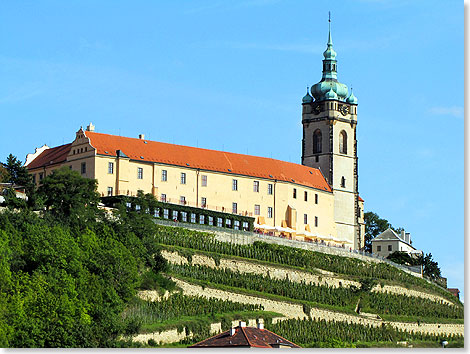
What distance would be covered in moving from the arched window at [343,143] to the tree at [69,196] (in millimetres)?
33120

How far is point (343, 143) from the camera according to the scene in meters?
117

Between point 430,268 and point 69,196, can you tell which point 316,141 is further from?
point 69,196

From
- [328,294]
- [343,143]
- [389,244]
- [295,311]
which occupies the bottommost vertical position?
[295,311]

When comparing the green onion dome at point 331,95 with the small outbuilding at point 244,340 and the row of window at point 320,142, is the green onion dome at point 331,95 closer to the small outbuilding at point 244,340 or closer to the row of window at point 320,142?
the row of window at point 320,142

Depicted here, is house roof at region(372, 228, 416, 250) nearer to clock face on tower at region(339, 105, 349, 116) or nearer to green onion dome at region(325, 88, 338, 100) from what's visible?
clock face on tower at region(339, 105, 349, 116)

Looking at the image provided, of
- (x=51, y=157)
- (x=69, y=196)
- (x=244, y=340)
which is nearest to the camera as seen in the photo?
(x=244, y=340)

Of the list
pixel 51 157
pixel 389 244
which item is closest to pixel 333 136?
pixel 389 244

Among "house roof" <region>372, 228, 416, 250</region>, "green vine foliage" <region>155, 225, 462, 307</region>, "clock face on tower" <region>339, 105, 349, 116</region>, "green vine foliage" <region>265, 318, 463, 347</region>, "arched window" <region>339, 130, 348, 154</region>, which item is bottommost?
"green vine foliage" <region>265, 318, 463, 347</region>

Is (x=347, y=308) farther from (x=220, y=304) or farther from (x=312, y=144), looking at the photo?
(x=312, y=144)

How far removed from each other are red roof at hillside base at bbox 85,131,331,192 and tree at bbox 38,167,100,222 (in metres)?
8.31

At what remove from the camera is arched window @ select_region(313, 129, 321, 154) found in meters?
117

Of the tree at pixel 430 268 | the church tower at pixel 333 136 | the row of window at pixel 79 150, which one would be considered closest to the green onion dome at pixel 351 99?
the church tower at pixel 333 136

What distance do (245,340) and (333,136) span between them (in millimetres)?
46571

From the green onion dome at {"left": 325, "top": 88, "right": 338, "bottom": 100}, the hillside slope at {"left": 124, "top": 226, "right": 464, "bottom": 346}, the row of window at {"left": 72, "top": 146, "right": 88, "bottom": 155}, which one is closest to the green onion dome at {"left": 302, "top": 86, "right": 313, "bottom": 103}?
the green onion dome at {"left": 325, "top": 88, "right": 338, "bottom": 100}
